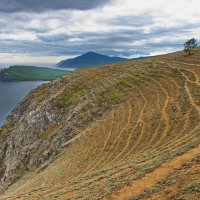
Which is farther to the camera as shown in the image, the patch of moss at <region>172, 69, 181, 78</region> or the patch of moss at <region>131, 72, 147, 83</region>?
the patch of moss at <region>131, 72, 147, 83</region>

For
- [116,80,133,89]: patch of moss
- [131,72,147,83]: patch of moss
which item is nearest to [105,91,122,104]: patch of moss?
[116,80,133,89]: patch of moss

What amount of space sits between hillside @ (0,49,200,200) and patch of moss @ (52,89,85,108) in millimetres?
321

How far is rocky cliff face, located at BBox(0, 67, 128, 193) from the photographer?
58.4 m

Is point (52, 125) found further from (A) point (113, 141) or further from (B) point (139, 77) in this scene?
(A) point (113, 141)

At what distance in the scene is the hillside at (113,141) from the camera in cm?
2116

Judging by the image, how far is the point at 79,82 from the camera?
88250mm

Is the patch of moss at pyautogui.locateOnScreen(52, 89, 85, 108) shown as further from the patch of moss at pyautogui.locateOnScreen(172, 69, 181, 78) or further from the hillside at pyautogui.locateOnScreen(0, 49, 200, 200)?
the patch of moss at pyautogui.locateOnScreen(172, 69, 181, 78)

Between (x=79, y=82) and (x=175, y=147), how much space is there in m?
64.0

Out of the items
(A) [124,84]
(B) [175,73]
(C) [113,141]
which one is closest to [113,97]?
(A) [124,84]

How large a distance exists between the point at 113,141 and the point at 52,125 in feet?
106

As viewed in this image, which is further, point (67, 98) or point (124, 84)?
point (67, 98)

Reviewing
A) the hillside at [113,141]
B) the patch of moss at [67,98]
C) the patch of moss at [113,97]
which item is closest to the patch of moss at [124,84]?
the hillside at [113,141]

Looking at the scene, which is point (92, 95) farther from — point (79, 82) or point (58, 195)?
point (58, 195)

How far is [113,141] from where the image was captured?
41438 millimetres
